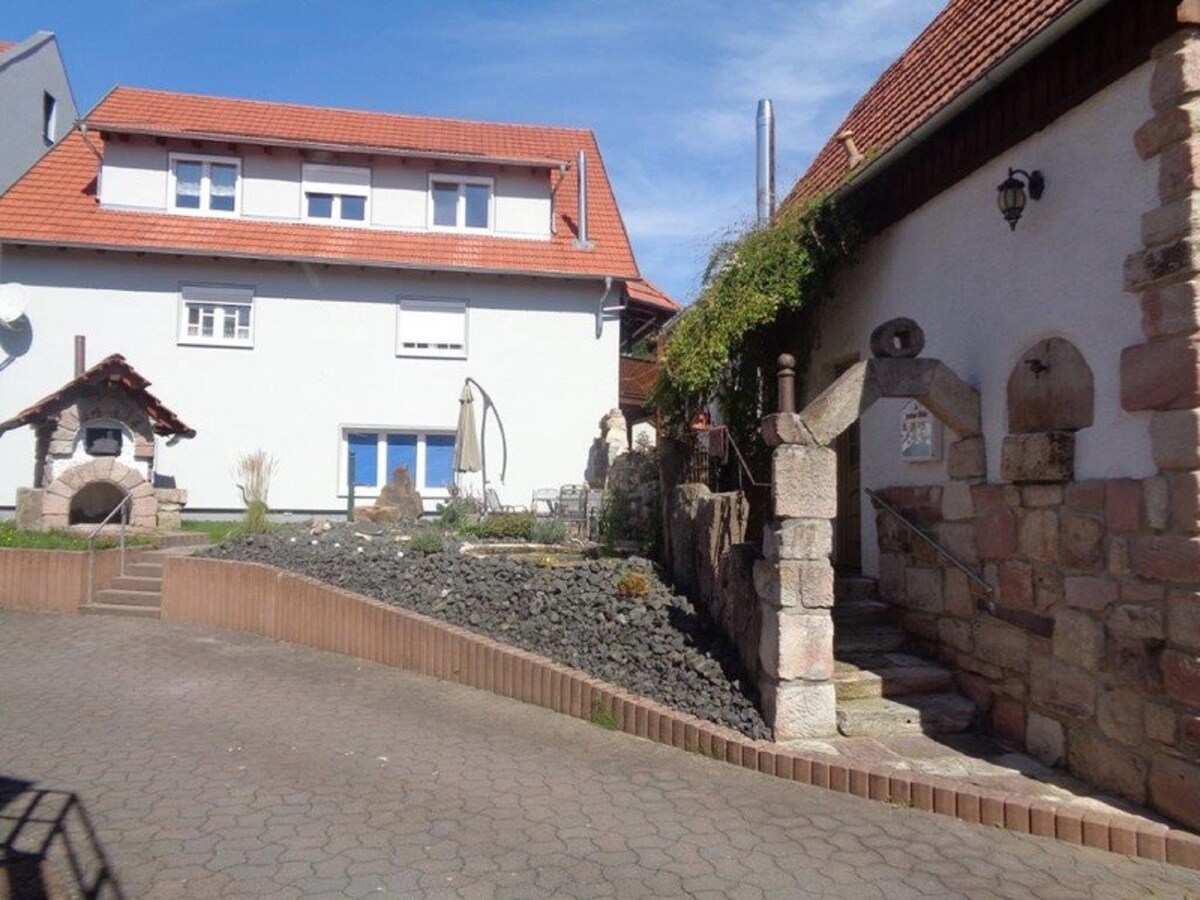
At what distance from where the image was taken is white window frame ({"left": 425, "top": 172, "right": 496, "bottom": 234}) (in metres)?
19.4

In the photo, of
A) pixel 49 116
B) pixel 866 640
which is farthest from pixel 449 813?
pixel 49 116

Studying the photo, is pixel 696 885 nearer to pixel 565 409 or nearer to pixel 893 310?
pixel 893 310

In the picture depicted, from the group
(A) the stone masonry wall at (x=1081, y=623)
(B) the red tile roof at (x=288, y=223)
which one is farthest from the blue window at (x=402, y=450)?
(A) the stone masonry wall at (x=1081, y=623)

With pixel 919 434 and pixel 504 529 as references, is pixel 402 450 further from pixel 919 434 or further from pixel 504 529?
pixel 919 434

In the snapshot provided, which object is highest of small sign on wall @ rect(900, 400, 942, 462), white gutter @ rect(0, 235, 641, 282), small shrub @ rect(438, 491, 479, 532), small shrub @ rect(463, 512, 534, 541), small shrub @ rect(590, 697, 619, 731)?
white gutter @ rect(0, 235, 641, 282)

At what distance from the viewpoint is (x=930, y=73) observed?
30.0 ft

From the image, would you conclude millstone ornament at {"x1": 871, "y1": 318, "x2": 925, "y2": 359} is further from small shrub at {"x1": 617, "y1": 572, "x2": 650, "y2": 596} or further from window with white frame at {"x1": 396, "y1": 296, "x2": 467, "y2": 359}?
window with white frame at {"x1": 396, "y1": 296, "x2": 467, "y2": 359}

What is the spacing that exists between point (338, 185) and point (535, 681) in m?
14.2

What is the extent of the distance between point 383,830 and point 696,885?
5.35 feet

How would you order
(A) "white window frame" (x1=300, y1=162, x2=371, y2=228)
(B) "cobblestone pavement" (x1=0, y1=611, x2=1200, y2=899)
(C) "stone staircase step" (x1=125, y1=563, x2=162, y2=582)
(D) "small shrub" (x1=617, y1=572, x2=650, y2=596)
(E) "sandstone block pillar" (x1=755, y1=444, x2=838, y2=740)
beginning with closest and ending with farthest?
(B) "cobblestone pavement" (x1=0, y1=611, x2=1200, y2=899) → (E) "sandstone block pillar" (x1=755, y1=444, x2=838, y2=740) → (D) "small shrub" (x1=617, y1=572, x2=650, y2=596) → (C) "stone staircase step" (x1=125, y1=563, x2=162, y2=582) → (A) "white window frame" (x1=300, y1=162, x2=371, y2=228)

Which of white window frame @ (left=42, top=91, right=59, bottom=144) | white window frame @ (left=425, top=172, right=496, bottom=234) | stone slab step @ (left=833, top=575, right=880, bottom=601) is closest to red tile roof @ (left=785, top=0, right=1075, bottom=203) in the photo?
stone slab step @ (left=833, top=575, right=880, bottom=601)

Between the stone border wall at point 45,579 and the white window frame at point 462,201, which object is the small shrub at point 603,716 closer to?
the stone border wall at point 45,579

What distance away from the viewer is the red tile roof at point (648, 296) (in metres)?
20.8

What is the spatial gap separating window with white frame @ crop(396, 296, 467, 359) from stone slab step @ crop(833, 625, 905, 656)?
1242 cm
